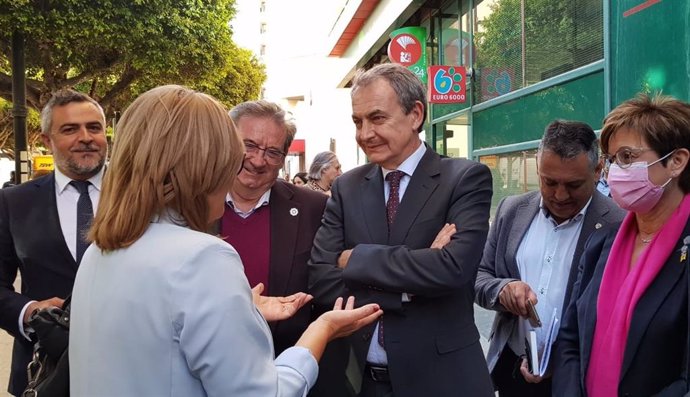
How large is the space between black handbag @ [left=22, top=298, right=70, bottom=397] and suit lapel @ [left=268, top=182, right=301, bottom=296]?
89 cm

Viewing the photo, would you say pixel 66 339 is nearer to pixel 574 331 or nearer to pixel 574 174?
pixel 574 331

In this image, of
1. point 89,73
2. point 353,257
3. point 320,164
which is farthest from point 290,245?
point 89,73

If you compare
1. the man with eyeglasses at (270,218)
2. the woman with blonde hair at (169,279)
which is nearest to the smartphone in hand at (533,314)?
the man with eyeglasses at (270,218)

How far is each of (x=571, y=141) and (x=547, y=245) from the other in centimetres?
50

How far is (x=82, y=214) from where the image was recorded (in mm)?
2748

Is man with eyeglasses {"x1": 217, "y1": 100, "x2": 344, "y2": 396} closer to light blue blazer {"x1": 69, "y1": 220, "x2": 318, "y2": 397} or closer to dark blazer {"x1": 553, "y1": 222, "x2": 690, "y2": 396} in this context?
light blue blazer {"x1": 69, "y1": 220, "x2": 318, "y2": 397}

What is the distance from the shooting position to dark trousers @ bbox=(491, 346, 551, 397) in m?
2.72

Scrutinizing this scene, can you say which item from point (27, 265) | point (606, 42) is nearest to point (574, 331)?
point (27, 265)

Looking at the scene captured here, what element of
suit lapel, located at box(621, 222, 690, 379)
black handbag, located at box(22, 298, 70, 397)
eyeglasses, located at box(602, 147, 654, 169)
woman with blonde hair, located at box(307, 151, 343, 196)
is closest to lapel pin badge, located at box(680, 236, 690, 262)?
suit lapel, located at box(621, 222, 690, 379)

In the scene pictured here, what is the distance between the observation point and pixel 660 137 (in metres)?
2.15

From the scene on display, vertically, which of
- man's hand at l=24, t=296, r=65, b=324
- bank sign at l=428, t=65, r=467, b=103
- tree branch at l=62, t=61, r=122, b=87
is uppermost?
tree branch at l=62, t=61, r=122, b=87

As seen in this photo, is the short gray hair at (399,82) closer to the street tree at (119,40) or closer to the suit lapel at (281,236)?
the suit lapel at (281,236)

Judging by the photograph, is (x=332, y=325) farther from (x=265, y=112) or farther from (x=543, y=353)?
(x=265, y=112)

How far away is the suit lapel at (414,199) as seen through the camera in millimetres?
2285
